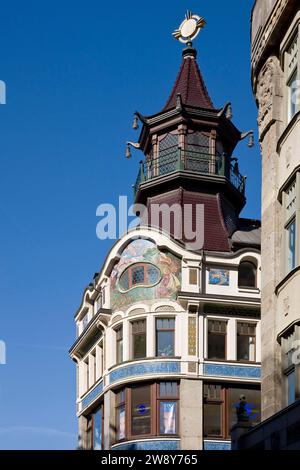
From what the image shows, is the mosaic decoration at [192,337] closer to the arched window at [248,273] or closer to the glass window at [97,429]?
the arched window at [248,273]

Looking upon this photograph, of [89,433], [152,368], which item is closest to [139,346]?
[152,368]

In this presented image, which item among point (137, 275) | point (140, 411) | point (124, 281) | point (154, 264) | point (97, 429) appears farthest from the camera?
point (97, 429)

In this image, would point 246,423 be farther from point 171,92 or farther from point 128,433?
point 171,92

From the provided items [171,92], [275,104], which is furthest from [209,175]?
[275,104]

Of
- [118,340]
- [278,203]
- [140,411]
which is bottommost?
[140,411]

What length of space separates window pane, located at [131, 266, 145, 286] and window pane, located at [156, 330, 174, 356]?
2322 mm

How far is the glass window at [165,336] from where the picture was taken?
42.7 metres

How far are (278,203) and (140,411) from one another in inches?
746

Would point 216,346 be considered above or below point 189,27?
below

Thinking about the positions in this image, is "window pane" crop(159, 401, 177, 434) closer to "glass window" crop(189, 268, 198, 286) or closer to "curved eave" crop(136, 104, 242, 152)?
"glass window" crop(189, 268, 198, 286)

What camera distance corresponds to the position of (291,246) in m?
24.3

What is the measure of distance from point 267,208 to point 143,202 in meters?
24.8

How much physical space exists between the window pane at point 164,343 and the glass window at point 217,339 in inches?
59.6

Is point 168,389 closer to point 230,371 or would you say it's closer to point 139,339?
point 139,339
